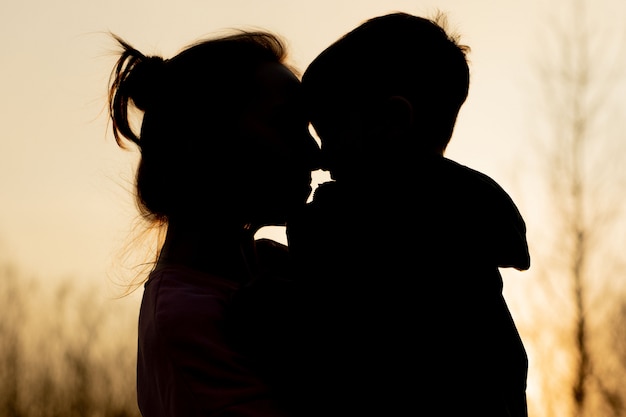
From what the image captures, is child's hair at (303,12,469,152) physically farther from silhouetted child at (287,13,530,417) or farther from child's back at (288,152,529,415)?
child's back at (288,152,529,415)

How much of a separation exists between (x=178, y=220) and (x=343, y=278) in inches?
28.0

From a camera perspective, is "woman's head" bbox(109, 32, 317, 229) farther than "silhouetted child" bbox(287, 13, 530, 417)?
Yes

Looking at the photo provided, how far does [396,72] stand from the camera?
2.05 m

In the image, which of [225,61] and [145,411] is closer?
[145,411]

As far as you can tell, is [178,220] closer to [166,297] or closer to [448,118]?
[166,297]

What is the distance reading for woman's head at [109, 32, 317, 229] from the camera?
7.03 ft

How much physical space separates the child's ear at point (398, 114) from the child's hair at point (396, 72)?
47 mm

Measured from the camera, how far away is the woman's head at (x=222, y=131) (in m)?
2.14

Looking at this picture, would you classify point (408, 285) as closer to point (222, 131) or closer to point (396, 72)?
point (396, 72)

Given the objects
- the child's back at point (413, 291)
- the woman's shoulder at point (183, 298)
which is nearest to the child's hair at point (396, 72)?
the child's back at point (413, 291)

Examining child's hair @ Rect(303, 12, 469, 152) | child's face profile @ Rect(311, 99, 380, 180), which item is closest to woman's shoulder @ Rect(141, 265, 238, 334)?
child's face profile @ Rect(311, 99, 380, 180)

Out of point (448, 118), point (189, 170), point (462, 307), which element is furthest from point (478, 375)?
point (189, 170)

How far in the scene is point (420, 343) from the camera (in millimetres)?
1675

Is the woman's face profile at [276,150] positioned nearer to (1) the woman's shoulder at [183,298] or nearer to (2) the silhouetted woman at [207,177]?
(2) the silhouetted woman at [207,177]
